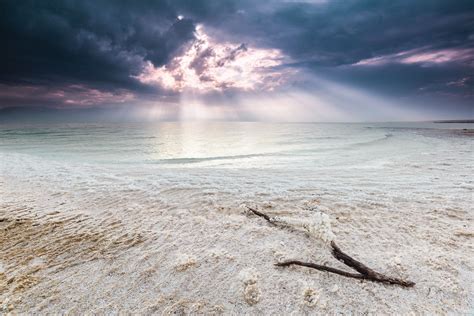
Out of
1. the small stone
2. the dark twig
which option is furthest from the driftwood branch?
the small stone

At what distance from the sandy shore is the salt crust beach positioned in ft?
0.05

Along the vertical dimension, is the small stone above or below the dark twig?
below

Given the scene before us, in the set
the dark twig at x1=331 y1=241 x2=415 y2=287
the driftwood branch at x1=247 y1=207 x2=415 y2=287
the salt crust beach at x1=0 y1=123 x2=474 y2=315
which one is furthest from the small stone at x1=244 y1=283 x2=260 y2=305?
the dark twig at x1=331 y1=241 x2=415 y2=287

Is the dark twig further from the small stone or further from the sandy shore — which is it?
the small stone

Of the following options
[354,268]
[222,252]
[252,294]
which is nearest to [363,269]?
[354,268]

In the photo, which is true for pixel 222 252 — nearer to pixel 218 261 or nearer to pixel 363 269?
pixel 218 261

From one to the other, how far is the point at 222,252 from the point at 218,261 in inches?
7.6

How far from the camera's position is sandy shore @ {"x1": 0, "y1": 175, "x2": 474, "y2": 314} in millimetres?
2416

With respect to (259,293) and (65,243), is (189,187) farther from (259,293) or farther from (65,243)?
(259,293)

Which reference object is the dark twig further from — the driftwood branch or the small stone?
the small stone

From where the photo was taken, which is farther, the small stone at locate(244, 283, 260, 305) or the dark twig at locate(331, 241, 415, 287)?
the dark twig at locate(331, 241, 415, 287)

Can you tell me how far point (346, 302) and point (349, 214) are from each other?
2.44 metres

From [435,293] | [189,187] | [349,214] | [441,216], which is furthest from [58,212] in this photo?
[441,216]

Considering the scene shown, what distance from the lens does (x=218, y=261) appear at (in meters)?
3.10
